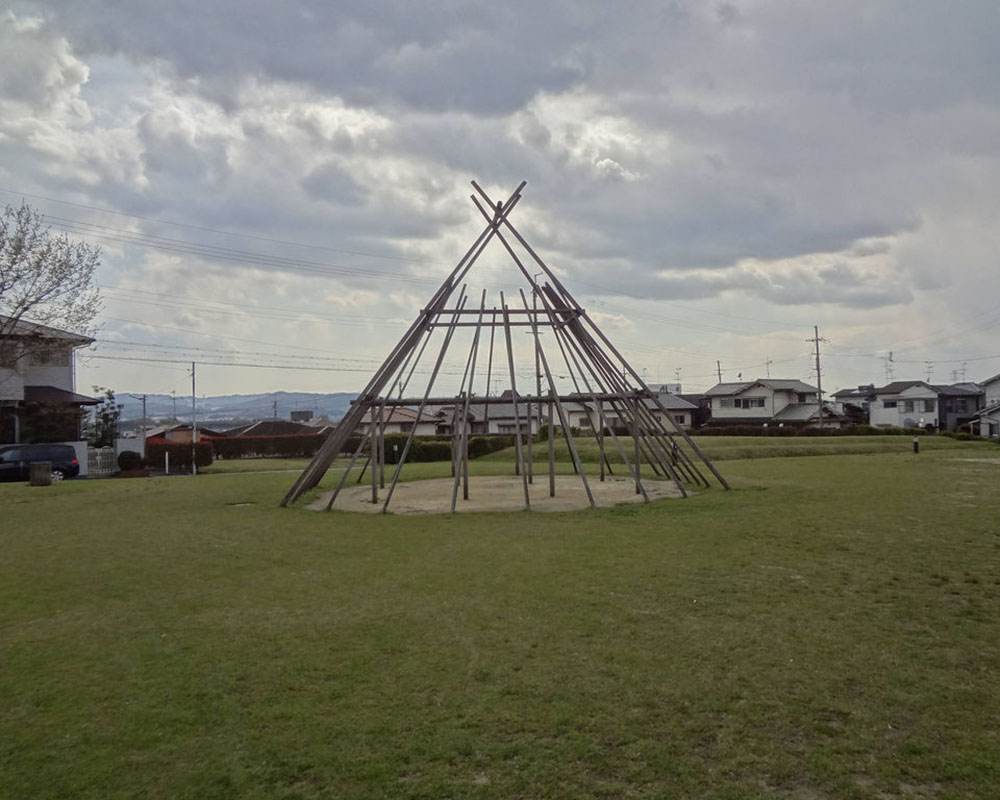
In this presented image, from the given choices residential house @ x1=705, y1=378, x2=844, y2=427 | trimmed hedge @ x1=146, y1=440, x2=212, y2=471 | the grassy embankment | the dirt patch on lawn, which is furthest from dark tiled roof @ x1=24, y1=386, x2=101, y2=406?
residential house @ x1=705, y1=378, x2=844, y2=427

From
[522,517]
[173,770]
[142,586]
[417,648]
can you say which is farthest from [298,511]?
[173,770]

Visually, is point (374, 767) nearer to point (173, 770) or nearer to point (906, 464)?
point (173, 770)

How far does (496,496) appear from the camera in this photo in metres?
17.6

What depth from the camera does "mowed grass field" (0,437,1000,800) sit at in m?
4.30

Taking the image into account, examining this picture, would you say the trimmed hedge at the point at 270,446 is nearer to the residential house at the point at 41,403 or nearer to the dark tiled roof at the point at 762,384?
the residential house at the point at 41,403

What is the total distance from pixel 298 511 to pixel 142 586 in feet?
22.1

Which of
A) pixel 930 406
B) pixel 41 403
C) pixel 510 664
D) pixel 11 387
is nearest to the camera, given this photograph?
pixel 510 664

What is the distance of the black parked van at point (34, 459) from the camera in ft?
87.9

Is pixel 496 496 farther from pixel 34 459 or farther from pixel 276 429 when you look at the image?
pixel 276 429

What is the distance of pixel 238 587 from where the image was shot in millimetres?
8852

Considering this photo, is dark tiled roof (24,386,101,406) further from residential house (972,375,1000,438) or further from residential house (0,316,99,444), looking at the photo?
residential house (972,375,1000,438)

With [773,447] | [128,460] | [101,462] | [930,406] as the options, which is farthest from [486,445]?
[930,406]

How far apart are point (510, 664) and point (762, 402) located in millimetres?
61249

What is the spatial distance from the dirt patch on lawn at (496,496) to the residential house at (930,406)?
1861 inches
